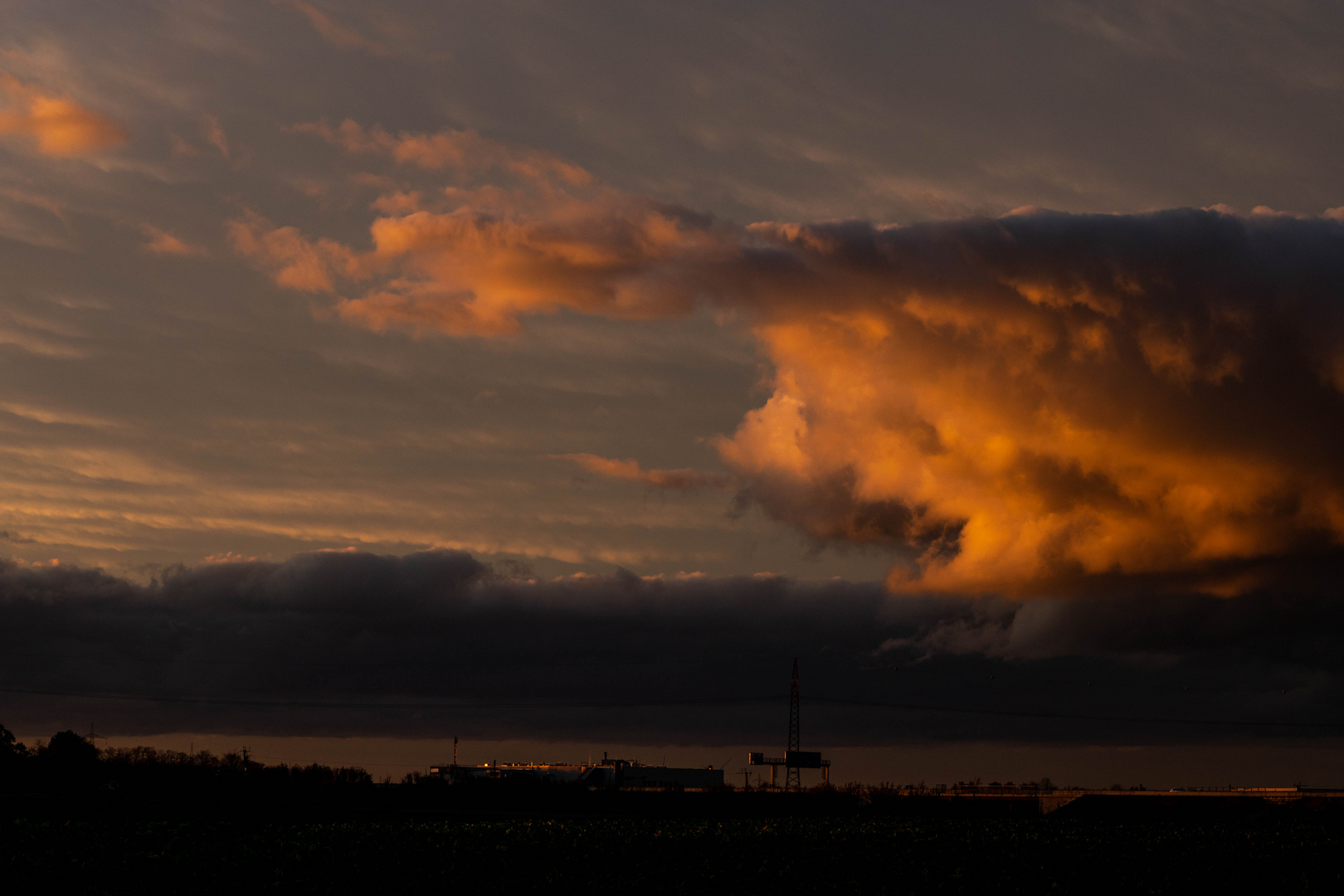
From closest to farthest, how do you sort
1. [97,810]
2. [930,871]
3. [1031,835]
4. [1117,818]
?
[930,871]
[1031,835]
[97,810]
[1117,818]

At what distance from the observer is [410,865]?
Result: 86500mm

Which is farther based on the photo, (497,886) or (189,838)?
(189,838)

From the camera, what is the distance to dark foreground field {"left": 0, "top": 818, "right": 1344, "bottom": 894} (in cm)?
8094

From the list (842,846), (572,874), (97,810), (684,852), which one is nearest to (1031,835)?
(842,846)

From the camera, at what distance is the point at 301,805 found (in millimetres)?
178125

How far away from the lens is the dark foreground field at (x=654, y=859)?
266ft

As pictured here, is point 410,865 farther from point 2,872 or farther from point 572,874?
point 2,872

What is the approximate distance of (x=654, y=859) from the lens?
91.2 m

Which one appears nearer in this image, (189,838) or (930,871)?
(930,871)

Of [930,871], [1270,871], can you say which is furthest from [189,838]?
[1270,871]

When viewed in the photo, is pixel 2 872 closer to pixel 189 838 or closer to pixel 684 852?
pixel 189 838

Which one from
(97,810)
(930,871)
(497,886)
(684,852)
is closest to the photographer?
(497,886)

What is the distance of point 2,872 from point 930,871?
194 feet

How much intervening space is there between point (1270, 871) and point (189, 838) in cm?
7786
